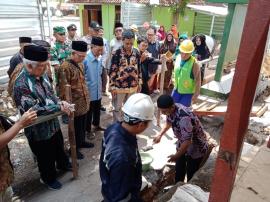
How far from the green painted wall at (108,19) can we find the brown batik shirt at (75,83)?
40.2 ft

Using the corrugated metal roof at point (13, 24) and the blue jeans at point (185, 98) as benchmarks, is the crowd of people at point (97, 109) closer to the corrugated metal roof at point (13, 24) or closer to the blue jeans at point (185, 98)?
the blue jeans at point (185, 98)

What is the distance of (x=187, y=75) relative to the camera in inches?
191

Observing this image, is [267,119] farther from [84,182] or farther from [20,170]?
[20,170]

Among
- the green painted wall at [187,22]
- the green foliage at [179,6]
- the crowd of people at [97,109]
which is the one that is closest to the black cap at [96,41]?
the crowd of people at [97,109]

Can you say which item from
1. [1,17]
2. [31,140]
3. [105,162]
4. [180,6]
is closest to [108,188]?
[105,162]

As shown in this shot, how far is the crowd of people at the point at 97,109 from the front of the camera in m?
2.00

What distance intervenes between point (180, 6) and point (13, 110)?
14.1 m

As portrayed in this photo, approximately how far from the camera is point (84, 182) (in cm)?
395

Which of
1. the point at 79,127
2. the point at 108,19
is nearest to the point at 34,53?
the point at 79,127

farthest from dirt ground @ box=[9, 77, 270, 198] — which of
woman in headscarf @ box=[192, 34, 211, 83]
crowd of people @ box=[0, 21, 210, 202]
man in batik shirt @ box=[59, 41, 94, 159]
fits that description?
woman in headscarf @ box=[192, 34, 211, 83]

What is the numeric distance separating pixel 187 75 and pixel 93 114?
6.89ft

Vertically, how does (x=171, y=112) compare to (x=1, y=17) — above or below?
below

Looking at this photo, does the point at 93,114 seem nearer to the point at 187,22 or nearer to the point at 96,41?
the point at 96,41

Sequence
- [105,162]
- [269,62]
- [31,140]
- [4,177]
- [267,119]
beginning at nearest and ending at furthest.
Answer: [105,162]
[4,177]
[31,140]
[267,119]
[269,62]
